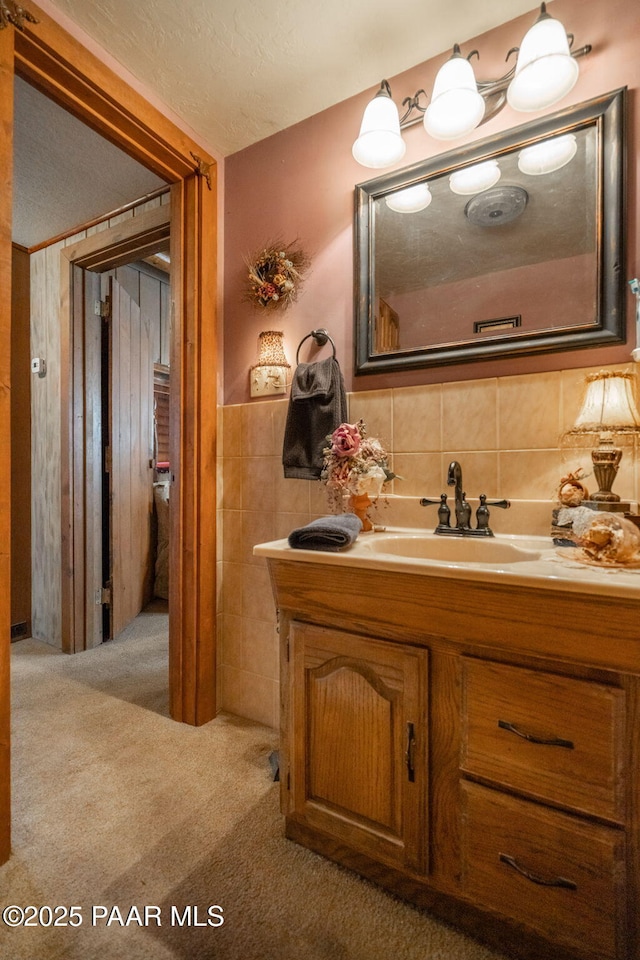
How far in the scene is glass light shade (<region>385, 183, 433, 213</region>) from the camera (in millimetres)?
1441

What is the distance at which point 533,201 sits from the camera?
4.20 feet

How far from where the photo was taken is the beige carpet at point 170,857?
3.05ft

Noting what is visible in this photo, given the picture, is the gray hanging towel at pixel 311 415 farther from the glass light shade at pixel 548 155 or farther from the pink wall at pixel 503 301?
the glass light shade at pixel 548 155

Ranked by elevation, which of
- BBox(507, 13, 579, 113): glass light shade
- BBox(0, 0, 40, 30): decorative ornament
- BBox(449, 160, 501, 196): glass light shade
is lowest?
BBox(449, 160, 501, 196): glass light shade

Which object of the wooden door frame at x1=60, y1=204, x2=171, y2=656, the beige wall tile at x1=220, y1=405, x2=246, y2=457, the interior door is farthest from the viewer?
the interior door

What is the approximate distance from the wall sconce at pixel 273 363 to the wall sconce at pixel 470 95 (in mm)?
649

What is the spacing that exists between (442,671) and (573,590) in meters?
0.33

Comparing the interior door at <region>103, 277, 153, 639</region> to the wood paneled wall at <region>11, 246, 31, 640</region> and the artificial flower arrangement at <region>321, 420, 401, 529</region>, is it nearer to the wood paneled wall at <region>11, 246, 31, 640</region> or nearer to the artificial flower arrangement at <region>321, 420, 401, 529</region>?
the wood paneled wall at <region>11, 246, 31, 640</region>

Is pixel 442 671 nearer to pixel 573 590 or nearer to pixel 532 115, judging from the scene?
pixel 573 590

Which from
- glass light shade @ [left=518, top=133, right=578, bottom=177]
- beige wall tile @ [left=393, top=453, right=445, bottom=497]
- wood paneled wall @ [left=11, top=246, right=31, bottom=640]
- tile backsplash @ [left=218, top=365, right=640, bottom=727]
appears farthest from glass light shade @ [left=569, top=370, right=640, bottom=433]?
wood paneled wall @ [left=11, top=246, right=31, bottom=640]

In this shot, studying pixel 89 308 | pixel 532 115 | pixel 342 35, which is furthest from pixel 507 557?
pixel 89 308

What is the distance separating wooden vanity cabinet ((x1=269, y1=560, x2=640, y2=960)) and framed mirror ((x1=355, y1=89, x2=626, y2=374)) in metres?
0.82

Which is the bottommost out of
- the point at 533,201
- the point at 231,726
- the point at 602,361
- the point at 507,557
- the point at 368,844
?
the point at 231,726

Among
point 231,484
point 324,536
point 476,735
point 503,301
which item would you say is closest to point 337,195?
point 503,301
